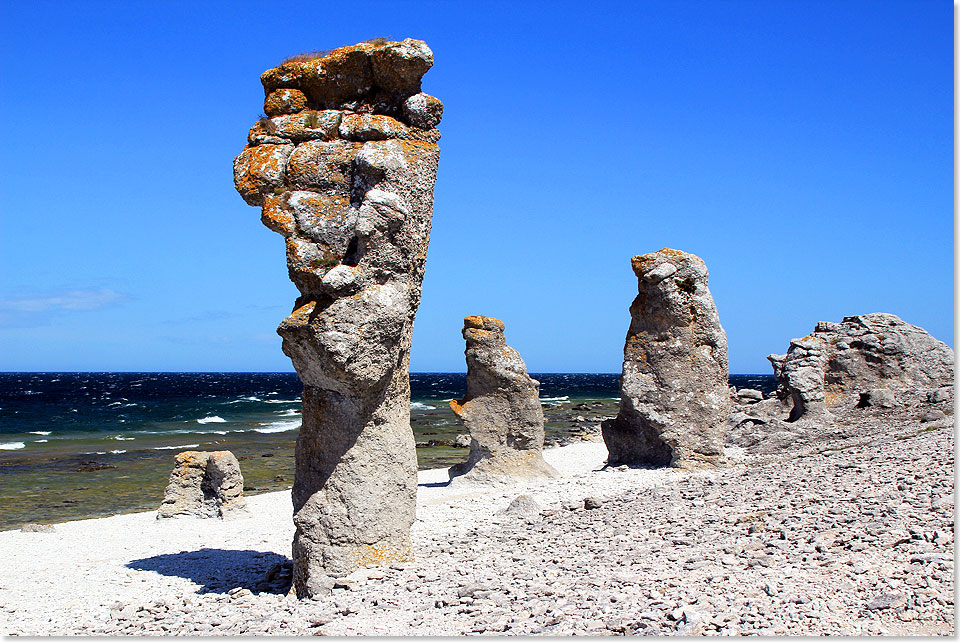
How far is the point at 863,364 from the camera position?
19.9 m

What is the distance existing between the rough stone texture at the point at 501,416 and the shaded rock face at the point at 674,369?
2016mm

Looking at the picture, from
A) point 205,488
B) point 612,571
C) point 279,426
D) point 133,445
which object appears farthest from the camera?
point 279,426

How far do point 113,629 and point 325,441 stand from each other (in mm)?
2667

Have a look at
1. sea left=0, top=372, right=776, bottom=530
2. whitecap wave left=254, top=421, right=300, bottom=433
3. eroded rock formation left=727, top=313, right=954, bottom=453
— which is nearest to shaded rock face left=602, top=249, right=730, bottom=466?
eroded rock formation left=727, top=313, right=954, bottom=453

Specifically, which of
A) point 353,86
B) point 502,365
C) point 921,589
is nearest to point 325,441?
point 353,86

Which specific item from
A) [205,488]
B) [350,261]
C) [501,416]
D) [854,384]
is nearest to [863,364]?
[854,384]

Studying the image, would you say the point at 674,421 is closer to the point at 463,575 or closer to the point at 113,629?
the point at 463,575

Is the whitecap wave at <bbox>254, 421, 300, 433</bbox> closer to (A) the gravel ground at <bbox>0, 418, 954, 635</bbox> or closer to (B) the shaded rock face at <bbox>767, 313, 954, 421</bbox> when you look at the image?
(B) the shaded rock face at <bbox>767, 313, 954, 421</bbox>

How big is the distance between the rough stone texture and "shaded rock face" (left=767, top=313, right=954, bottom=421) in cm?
702

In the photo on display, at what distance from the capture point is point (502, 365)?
16500mm

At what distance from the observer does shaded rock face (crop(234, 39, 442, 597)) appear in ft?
26.0

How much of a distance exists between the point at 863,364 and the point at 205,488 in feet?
52.3

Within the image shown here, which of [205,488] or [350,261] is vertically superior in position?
[350,261]

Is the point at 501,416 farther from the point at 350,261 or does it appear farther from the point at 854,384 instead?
the point at 854,384
